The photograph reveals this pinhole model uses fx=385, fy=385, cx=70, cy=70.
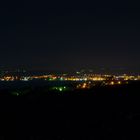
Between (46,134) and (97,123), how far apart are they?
5.51 ft

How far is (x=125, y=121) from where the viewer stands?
10984 mm

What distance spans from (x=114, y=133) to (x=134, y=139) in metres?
0.85

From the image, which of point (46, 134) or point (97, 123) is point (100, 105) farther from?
point (46, 134)

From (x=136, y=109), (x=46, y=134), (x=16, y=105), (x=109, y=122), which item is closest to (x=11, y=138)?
(x=46, y=134)

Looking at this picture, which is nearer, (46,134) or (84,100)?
(46,134)

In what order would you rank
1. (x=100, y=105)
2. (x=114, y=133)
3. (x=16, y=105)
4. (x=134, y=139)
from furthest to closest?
1. (x=16, y=105)
2. (x=100, y=105)
3. (x=114, y=133)
4. (x=134, y=139)

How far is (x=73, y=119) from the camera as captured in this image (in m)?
12.1

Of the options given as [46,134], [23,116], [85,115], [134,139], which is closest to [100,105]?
[85,115]

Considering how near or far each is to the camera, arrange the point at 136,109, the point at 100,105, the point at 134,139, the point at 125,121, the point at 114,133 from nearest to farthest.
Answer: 1. the point at 134,139
2. the point at 114,133
3. the point at 125,121
4. the point at 136,109
5. the point at 100,105

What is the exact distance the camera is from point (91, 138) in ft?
31.2

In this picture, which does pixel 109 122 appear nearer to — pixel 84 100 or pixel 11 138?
pixel 11 138

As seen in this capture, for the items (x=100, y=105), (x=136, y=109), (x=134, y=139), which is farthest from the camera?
(x=100, y=105)

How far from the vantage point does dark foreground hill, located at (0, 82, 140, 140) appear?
9930mm

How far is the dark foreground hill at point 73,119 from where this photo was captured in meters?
9.93
